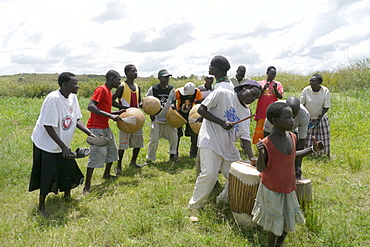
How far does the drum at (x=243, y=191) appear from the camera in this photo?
11.2ft

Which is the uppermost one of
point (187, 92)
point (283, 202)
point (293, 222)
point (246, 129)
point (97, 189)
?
point (187, 92)

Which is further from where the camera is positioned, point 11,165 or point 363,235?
point 11,165

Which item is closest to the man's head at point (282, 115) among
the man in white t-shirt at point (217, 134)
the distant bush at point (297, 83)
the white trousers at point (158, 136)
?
the man in white t-shirt at point (217, 134)

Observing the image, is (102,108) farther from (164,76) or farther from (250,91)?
(250,91)

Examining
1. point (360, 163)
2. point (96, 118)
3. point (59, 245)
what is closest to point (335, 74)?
point (360, 163)

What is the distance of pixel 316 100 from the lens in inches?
251

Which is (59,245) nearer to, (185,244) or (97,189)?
(185,244)

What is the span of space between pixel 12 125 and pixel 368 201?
10.2m

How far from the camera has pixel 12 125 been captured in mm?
10164

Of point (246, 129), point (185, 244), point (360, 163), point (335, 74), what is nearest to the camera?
point (185, 244)

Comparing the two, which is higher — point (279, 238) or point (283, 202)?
point (283, 202)

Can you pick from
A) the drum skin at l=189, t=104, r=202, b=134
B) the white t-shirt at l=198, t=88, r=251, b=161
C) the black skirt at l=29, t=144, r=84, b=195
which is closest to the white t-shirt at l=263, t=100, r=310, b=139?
the white t-shirt at l=198, t=88, r=251, b=161

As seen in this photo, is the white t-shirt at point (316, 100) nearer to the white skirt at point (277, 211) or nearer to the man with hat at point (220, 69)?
the man with hat at point (220, 69)

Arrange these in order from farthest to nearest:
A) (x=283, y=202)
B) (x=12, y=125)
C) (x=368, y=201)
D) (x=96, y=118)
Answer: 1. (x=12, y=125)
2. (x=96, y=118)
3. (x=368, y=201)
4. (x=283, y=202)
